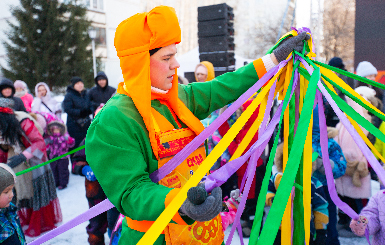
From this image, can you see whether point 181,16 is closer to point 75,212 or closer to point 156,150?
point 75,212

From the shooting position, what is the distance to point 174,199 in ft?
3.27

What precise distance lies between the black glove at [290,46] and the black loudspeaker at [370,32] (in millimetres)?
7593

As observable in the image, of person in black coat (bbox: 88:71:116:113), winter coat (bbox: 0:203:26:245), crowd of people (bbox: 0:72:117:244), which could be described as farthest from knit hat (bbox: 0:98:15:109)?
person in black coat (bbox: 88:71:116:113)

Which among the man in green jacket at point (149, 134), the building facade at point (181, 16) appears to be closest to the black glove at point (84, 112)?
the man in green jacket at point (149, 134)

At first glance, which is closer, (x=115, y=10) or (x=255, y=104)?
(x=255, y=104)

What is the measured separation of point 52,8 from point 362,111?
17.5m

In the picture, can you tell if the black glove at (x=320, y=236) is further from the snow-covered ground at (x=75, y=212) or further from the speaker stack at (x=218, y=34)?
the speaker stack at (x=218, y=34)

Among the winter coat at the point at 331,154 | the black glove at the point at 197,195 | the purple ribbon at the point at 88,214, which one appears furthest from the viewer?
the winter coat at the point at 331,154

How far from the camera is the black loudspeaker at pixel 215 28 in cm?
554

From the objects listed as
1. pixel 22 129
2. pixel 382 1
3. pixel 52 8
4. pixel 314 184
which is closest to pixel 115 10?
pixel 52 8

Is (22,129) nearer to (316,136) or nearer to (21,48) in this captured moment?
(316,136)

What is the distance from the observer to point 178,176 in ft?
4.38

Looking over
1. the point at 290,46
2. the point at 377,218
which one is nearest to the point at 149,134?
the point at 290,46

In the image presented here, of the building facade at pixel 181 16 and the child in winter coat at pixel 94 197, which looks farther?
the building facade at pixel 181 16
